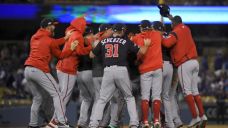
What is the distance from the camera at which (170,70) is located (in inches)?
590

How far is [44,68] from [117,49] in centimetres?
156

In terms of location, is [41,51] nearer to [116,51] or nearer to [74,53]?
[74,53]

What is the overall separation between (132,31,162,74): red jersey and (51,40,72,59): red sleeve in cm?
148

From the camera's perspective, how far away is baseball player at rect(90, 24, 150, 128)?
14125 mm

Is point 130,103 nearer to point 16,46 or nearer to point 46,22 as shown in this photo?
point 46,22

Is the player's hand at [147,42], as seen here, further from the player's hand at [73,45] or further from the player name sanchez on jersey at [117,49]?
the player's hand at [73,45]

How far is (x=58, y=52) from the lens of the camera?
14.7 metres

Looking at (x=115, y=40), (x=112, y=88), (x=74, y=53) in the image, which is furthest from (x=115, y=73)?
(x=74, y=53)

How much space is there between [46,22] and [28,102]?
6.63m

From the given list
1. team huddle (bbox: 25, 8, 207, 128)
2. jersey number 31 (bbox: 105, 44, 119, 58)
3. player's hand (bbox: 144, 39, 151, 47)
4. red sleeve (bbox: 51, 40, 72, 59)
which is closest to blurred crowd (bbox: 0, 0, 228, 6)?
team huddle (bbox: 25, 8, 207, 128)

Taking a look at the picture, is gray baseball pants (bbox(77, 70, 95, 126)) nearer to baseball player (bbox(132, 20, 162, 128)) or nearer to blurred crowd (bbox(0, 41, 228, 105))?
baseball player (bbox(132, 20, 162, 128))

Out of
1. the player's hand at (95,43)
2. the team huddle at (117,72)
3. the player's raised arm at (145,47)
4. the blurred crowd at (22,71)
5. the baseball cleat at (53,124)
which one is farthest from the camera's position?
the blurred crowd at (22,71)

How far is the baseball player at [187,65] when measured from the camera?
48.5 ft

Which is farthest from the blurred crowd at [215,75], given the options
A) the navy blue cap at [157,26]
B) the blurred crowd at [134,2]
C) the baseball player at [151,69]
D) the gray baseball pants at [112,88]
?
the gray baseball pants at [112,88]
